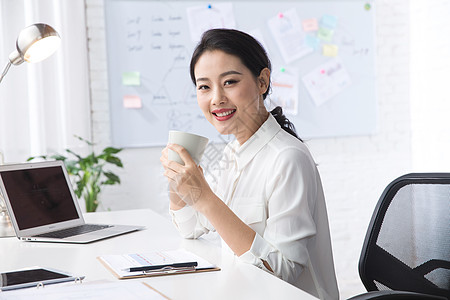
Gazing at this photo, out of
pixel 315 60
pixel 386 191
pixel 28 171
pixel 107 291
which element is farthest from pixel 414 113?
pixel 107 291

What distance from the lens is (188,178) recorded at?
1248 mm

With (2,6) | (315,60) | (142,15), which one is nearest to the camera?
(2,6)

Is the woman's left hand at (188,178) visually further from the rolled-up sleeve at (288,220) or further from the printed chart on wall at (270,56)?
the printed chart on wall at (270,56)

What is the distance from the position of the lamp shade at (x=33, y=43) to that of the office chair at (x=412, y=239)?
1.11 m

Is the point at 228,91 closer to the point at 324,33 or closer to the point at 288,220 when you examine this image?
the point at 288,220

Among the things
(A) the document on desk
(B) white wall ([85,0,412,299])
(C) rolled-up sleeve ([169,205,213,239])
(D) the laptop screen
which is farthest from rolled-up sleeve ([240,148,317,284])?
(B) white wall ([85,0,412,299])

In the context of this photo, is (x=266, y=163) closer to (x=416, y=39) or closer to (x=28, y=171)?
(x=28, y=171)

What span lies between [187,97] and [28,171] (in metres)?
1.68

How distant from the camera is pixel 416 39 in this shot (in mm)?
3654

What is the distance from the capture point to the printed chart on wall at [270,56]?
3.23m

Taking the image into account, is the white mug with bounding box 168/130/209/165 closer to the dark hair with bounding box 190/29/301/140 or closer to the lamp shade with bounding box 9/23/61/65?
the dark hair with bounding box 190/29/301/140

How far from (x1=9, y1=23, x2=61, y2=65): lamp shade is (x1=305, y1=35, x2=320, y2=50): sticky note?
2083 mm

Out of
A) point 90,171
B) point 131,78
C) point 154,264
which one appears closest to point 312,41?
point 131,78

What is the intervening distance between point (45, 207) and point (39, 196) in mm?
40
